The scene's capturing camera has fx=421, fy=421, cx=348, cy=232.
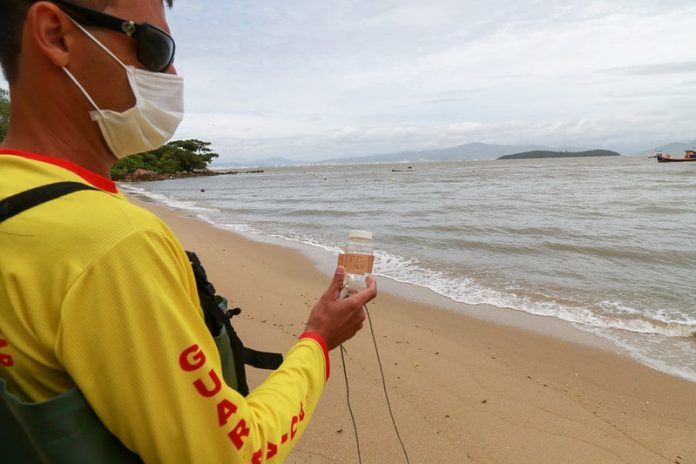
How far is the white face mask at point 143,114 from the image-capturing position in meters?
1.17

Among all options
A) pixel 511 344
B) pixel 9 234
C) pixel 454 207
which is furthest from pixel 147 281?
pixel 454 207

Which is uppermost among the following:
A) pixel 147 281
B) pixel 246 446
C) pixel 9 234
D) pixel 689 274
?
pixel 9 234

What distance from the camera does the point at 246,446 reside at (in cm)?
94

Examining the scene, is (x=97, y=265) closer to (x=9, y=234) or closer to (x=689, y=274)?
(x=9, y=234)

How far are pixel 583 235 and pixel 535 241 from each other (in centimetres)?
164

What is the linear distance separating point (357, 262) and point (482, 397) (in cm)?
265

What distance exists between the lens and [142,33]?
1.18 metres

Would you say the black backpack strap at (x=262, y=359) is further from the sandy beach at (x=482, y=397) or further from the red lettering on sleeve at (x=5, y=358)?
the sandy beach at (x=482, y=397)

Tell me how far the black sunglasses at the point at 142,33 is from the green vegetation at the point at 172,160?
62194 millimetres

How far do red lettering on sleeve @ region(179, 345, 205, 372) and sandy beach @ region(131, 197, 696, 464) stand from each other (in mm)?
2321

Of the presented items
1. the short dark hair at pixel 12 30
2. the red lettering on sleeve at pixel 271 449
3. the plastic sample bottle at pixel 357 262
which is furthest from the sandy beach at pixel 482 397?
the short dark hair at pixel 12 30

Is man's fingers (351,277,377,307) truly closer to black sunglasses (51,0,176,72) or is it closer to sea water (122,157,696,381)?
black sunglasses (51,0,176,72)

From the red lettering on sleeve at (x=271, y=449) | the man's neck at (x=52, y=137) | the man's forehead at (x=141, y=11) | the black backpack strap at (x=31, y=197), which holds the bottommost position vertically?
the red lettering on sleeve at (x=271, y=449)

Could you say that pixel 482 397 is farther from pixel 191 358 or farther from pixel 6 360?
pixel 6 360
